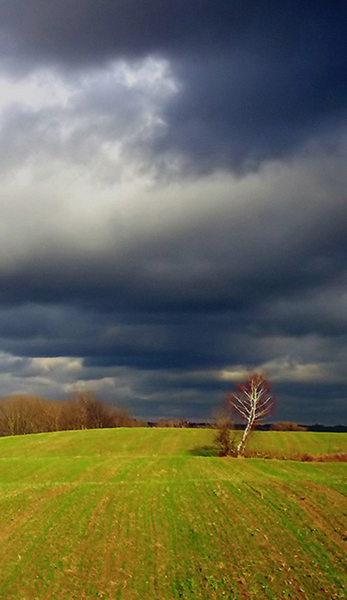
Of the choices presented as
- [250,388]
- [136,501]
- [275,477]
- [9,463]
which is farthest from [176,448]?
[136,501]

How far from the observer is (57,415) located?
170m

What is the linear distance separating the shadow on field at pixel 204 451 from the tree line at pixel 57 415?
91.5 m

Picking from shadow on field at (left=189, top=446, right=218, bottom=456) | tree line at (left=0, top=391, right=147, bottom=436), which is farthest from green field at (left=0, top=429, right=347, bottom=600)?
tree line at (left=0, top=391, right=147, bottom=436)

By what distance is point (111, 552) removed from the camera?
25000mm

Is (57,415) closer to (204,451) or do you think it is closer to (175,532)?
(204,451)

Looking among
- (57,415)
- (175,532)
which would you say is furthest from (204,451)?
(57,415)

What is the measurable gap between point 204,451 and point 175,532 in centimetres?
5446

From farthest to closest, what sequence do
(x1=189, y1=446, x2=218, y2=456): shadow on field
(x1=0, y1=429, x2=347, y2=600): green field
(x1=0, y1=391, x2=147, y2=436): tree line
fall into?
(x1=0, y1=391, x2=147, y2=436): tree line < (x1=189, y1=446, x2=218, y2=456): shadow on field < (x1=0, y1=429, x2=347, y2=600): green field

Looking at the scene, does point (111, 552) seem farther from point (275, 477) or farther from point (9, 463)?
point (9, 463)

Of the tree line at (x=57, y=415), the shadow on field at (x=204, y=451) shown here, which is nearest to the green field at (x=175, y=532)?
the shadow on field at (x=204, y=451)

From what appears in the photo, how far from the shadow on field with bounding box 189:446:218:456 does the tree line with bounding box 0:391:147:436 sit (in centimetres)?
9146

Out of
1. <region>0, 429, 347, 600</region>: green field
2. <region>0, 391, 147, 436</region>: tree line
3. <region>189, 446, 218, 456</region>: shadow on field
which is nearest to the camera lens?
<region>0, 429, 347, 600</region>: green field

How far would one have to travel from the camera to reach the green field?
68.5 ft

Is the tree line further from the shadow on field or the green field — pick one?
the green field
